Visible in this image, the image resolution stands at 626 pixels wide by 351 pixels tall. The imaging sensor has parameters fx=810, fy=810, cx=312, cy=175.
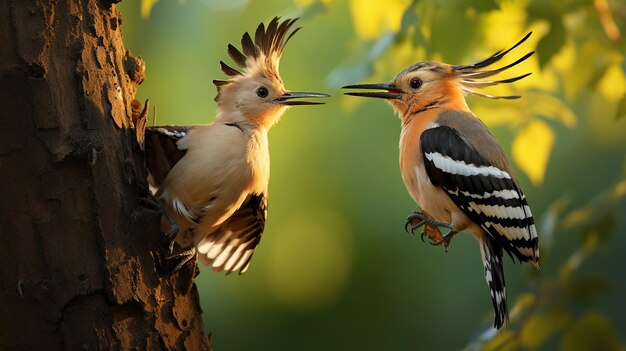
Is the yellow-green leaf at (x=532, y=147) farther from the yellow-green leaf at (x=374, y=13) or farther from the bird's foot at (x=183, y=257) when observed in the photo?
the bird's foot at (x=183, y=257)

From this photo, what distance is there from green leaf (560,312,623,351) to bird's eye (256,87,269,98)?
55.5 inches

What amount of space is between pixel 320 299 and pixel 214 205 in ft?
13.4

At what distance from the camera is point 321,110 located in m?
6.04

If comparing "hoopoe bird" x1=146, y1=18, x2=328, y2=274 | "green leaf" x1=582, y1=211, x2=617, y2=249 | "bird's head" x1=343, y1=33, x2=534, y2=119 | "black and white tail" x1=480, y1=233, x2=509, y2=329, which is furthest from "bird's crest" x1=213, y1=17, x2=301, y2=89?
"green leaf" x1=582, y1=211, x2=617, y2=249

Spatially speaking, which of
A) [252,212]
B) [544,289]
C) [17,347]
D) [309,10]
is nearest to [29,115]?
[17,347]

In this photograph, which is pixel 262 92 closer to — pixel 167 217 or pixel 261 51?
pixel 261 51

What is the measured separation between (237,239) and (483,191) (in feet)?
2.97

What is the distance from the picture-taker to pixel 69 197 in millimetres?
1981

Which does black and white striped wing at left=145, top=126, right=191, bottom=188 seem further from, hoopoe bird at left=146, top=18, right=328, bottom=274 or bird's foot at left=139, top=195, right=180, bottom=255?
bird's foot at left=139, top=195, right=180, bottom=255

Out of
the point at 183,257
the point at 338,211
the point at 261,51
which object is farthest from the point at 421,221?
the point at 338,211

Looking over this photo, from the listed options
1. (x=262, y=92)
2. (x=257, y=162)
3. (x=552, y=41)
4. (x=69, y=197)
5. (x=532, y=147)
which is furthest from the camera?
(x=532, y=147)

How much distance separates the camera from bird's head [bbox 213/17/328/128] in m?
2.80

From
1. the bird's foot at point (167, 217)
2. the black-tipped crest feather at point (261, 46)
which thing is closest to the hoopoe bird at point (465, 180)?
the black-tipped crest feather at point (261, 46)

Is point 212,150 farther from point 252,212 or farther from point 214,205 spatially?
point 252,212
